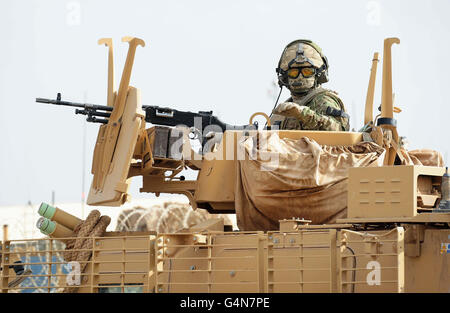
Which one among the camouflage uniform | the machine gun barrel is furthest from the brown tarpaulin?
the machine gun barrel

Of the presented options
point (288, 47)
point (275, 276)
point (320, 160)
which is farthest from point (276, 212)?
point (288, 47)

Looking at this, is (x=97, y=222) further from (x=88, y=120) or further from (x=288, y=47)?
(x=288, y=47)

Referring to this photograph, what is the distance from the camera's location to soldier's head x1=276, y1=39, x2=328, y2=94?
14.7 metres

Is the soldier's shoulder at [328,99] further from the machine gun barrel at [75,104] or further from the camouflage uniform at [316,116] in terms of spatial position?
the machine gun barrel at [75,104]

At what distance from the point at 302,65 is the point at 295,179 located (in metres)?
2.54

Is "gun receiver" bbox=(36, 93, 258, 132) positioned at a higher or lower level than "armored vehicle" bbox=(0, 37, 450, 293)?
higher

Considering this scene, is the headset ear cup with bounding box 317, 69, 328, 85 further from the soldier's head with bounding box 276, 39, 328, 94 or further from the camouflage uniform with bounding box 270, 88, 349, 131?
the camouflage uniform with bounding box 270, 88, 349, 131

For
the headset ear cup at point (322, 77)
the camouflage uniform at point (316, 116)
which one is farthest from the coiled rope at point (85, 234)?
the headset ear cup at point (322, 77)

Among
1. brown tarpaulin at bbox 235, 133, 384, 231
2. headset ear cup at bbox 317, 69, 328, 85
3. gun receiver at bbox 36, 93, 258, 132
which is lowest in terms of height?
brown tarpaulin at bbox 235, 133, 384, 231

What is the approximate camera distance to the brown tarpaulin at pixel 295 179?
12.6 m

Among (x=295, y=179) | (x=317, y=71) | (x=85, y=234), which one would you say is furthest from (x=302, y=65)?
(x=85, y=234)

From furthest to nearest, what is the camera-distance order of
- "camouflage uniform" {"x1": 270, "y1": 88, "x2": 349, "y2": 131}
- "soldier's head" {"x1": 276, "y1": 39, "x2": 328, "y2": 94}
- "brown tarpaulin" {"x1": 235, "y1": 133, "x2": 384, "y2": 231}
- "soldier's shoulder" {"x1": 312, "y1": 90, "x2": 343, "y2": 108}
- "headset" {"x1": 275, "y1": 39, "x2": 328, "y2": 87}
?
"headset" {"x1": 275, "y1": 39, "x2": 328, "y2": 87}, "soldier's head" {"x1": 276, "y1": 39, "x2": 328, "y2": 94}, "soldier's shoulder" {"x1": 312, "y1": 90, "x2": 343, "y2": 108}, "camouflage uniform" {"x1": 270, "y1": 88, "x2": 349, "y2": 131}, "brown tarpaulin" {"x1": 235, "y1": 133, "x2": 384, "y2": 231}

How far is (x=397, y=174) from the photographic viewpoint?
1072 centimetres

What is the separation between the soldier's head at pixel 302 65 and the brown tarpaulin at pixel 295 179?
1.72 meters
